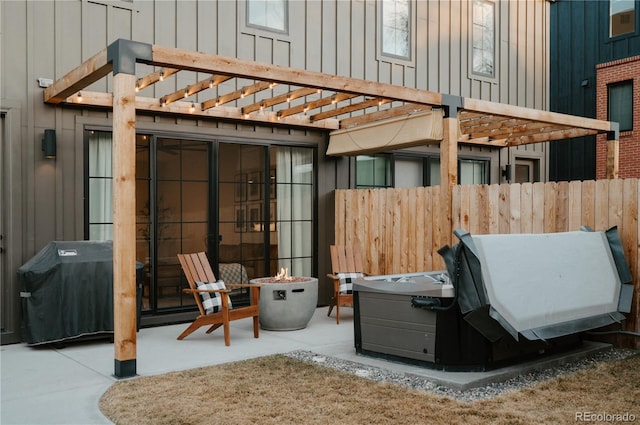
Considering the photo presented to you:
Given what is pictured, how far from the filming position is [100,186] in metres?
7.27

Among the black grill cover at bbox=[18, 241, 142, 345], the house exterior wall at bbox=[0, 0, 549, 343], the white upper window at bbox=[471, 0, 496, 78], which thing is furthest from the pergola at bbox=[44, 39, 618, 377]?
the black grill cover at bbox=[18, 241, 142, 345]

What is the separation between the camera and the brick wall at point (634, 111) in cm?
1354

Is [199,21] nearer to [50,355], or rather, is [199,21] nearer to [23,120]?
[23,120]

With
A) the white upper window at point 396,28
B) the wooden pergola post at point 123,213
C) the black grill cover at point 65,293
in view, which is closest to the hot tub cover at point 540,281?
the wooden pergola post at point 123,213

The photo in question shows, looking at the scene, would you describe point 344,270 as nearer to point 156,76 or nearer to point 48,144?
point 156,76

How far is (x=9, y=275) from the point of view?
6648mm

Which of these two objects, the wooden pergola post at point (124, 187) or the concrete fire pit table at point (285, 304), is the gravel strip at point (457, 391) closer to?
the concrete fire pit table at point (285, 304)

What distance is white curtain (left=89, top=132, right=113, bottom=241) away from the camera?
723cm

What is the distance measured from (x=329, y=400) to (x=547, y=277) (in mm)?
2201

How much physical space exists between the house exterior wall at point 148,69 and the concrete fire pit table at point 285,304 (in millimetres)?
2007

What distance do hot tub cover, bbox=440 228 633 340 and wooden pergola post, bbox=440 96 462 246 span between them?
5.37 feet

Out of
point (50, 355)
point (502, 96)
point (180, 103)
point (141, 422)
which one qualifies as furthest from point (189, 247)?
point (502, 96)

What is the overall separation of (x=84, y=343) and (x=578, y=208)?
5.19m

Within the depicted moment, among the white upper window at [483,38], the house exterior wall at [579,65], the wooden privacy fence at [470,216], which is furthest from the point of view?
the house exterior wall at [579,65]
